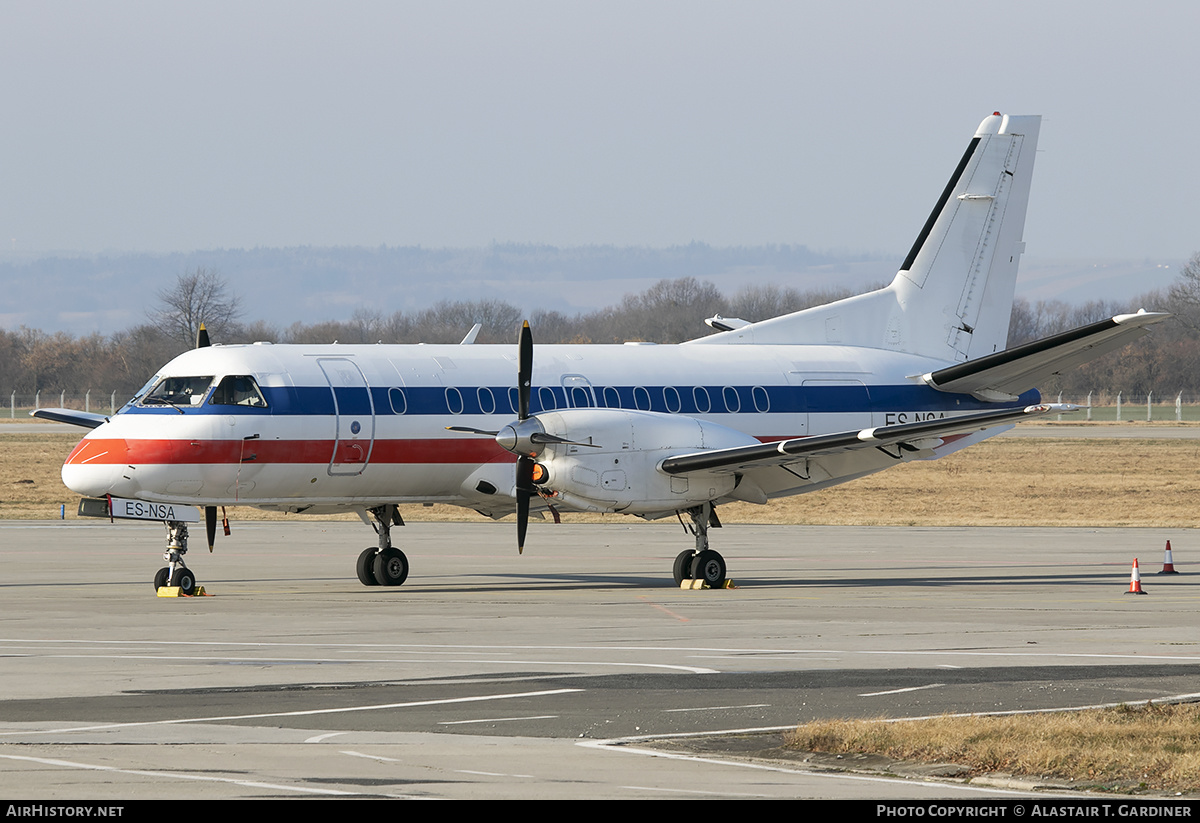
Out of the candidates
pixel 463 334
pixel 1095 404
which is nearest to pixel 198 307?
pixel 463 334

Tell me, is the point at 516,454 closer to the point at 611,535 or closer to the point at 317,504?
the point at 317,504

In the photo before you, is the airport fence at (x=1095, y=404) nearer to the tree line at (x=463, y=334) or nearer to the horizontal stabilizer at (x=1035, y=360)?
the tree line at (x=463, y=334)

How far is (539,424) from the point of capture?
942 inches

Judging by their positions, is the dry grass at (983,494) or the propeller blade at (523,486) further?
the dry grass at (983,494)

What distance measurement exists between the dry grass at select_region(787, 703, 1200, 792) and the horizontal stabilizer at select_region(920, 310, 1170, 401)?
12.5 m

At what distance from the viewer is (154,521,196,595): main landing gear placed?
22.9 m

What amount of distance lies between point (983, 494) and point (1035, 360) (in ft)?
80.7

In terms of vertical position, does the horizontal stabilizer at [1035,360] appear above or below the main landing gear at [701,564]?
above

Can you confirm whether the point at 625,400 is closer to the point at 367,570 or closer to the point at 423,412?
the point at 423,412

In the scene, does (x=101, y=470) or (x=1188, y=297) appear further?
(x=1188, y=297)

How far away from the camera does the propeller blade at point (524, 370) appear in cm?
2408

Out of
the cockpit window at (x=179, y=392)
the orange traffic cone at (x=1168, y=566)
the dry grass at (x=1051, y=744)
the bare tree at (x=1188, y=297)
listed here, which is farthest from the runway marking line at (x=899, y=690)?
the bare tree at (x=1188, y=297)

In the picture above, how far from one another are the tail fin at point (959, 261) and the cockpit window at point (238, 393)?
9151mm

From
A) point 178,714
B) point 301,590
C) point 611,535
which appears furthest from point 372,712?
point 611,535
